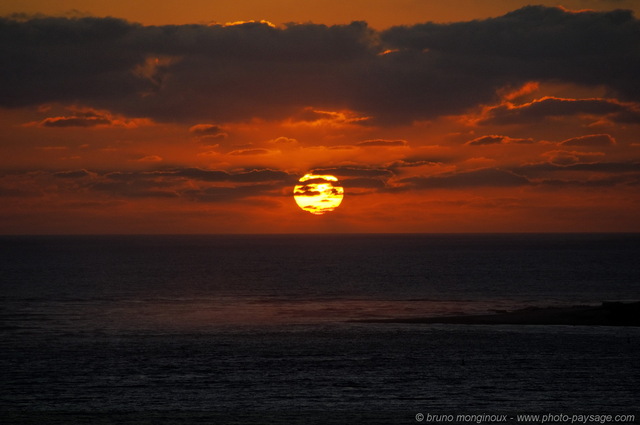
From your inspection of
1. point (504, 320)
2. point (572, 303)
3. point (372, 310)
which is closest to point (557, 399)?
point (504, 320)

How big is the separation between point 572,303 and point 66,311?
67.3 m

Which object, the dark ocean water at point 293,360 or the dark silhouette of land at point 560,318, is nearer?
the dark ocean water at point 293,360

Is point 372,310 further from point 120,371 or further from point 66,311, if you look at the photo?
point 120,371

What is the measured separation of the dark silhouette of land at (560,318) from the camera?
267 ft

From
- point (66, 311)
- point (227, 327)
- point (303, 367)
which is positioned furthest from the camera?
point (66, 311)

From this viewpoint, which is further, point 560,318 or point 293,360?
point 560,318

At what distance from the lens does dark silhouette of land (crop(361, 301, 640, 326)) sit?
81.3 m

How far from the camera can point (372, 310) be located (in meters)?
100

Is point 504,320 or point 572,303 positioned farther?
point 572,303

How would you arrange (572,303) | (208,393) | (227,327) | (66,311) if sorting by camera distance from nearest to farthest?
(208,393) → (227,327) → (66,311) → (572,303)

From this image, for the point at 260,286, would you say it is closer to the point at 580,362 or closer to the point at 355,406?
the point at 580,362

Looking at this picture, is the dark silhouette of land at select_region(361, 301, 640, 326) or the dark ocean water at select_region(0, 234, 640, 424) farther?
the dark silhouette of land at select_region(361, 301, 640, 326)

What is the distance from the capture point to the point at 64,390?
161 feet

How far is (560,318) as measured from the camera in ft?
275
